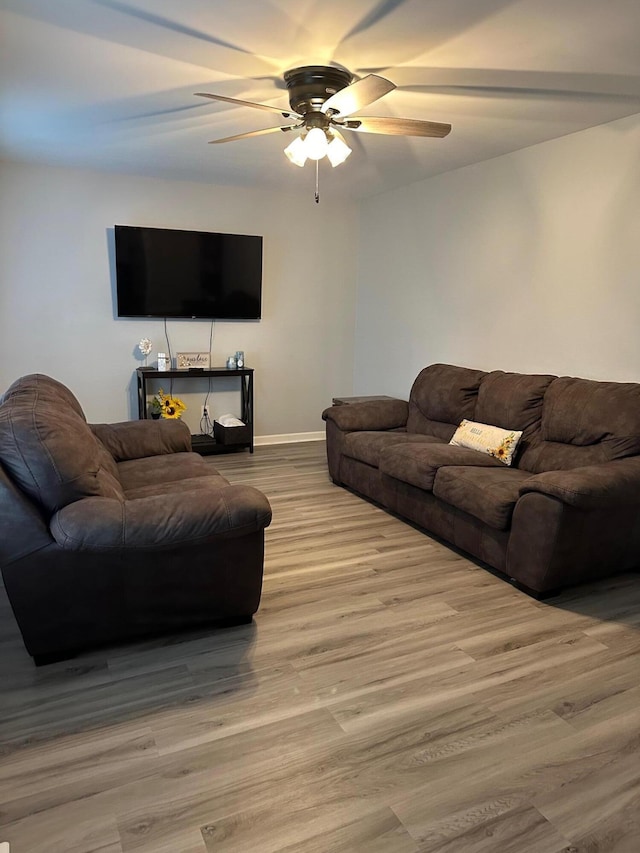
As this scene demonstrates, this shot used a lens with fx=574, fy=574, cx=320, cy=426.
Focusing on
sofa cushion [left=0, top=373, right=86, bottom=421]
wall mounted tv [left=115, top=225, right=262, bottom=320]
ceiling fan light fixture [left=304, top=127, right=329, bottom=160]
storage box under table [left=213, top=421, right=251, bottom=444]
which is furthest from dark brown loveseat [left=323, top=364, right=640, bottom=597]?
sofa cushion [left=0, top=373, right=86, bottom=421]

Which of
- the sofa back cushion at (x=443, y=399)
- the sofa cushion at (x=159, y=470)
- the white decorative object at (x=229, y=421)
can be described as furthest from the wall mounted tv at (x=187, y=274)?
the sofa cushion at (x=159, y=470)

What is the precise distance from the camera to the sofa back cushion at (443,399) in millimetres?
4188

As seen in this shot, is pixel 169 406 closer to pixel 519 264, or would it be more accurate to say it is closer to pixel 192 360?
pixel 192 360

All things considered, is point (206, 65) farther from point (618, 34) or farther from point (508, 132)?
point (508, 132)

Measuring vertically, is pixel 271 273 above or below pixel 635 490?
above

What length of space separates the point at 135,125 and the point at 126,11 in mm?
1493

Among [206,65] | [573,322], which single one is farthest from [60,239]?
[573,322]

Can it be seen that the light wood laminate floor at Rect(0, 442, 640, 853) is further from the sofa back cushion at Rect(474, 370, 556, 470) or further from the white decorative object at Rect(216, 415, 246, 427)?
the white decorative object at Rect(216, 415, 246, 427)

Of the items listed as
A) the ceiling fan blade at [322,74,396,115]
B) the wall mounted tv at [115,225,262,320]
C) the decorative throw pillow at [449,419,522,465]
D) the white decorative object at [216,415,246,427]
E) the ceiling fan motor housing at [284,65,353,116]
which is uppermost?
the ceiling fan motor housing at [284,65,353,116]

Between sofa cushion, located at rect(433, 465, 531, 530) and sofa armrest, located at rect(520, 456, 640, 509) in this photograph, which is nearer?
sofa armrest, located at rect(520, 456, 640, 509)

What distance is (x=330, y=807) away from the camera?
5.32 ft

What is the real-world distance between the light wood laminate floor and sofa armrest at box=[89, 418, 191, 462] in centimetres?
120

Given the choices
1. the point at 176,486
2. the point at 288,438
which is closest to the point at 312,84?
the point at 176,486

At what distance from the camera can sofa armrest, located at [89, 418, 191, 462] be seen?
354 cm
